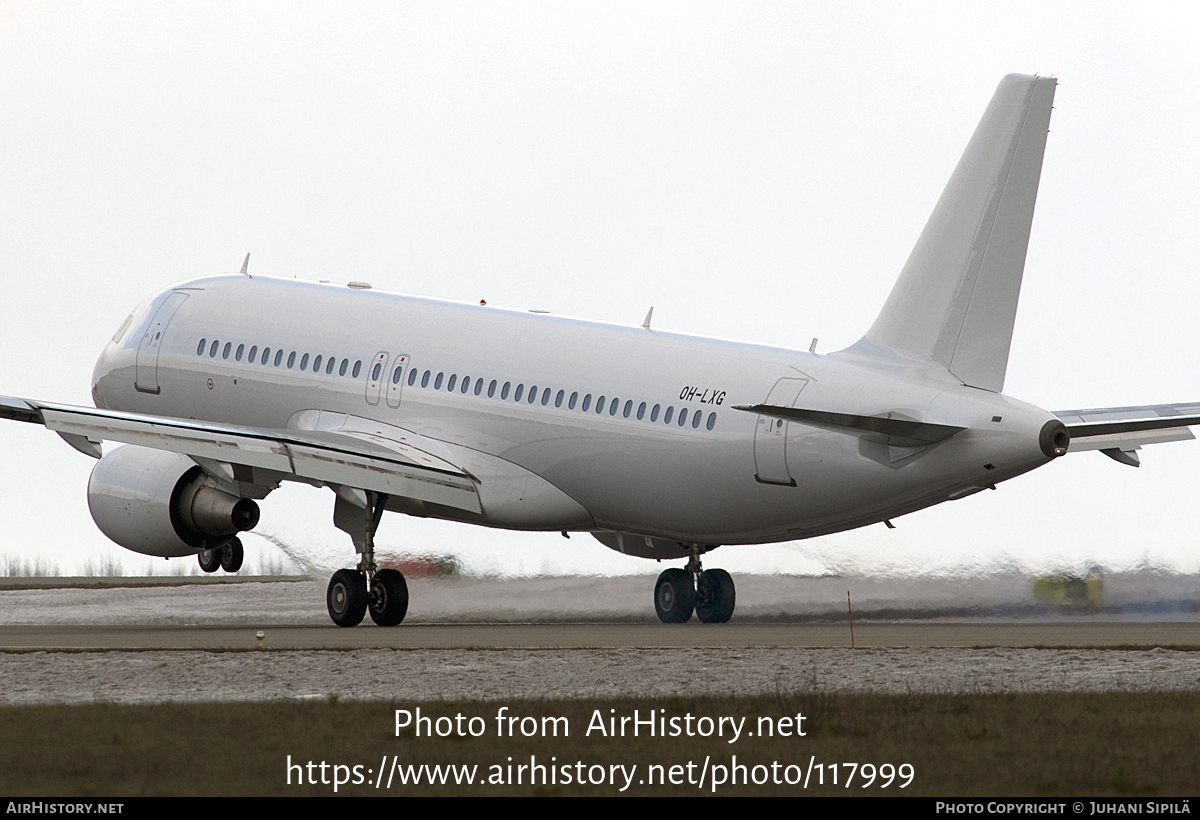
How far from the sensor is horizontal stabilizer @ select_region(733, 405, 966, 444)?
30.2 metres

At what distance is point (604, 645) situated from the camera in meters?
30.3

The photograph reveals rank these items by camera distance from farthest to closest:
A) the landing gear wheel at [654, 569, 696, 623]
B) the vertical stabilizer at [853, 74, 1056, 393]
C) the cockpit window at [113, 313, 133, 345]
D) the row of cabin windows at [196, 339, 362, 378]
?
the cockpit window at [113, 313, 133, 345]
the landing gear wheel at [654, 569, 696, 623]
the row of cabin windows at [196, 339, 362, 378]
the vertical stabilizer at [853, 74, 1056, 393]

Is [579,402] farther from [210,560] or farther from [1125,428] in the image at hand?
[1125,428]

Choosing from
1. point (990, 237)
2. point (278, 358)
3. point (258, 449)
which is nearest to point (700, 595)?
point (258, 449)

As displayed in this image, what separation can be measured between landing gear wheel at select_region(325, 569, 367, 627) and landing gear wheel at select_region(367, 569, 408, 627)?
7.9 inches

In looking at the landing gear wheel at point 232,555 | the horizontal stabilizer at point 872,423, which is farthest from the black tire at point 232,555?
the horizontal stabilizer at point 872,423

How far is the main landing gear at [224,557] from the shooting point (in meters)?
38.7

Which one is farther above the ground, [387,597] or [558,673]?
[387,597]

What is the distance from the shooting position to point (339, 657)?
1086 inches

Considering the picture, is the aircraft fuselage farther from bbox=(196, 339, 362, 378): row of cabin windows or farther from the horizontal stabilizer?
the horizontal stabilizer

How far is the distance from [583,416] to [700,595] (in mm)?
5519

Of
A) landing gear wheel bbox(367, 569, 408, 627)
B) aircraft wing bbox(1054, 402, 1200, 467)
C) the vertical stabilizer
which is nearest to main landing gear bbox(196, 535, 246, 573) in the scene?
landing gear wheel bbox(367, 569, 408, 627)

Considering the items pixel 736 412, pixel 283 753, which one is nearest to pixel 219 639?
pixel 736 412

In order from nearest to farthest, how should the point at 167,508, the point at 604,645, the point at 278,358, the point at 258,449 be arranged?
the point at 604,645 < the point at 258,449 < the point at 167,508 < the point at 278,358
